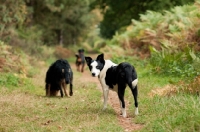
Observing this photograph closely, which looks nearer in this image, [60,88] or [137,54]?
[60,88]

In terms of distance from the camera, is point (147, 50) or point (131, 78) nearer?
point (131, 78)

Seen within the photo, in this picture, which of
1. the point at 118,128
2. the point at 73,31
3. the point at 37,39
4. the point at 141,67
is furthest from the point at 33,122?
the point at 73,31

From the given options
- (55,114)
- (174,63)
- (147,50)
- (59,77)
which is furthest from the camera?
(147,50)

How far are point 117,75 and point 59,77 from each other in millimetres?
4003

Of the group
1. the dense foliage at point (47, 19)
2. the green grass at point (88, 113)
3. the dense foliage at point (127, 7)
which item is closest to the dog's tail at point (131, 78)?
the green grass at point (88, 113)

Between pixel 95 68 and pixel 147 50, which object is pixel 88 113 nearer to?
pixel 95 68

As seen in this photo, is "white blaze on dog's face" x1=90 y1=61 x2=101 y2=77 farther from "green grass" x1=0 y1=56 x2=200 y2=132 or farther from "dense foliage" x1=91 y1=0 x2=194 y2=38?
"dense foliage" x1=91 y1=0 x2=194 y2=38

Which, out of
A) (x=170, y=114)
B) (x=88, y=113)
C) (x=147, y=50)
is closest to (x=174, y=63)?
(x=88, y=113)

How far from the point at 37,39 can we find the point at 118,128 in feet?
73.4

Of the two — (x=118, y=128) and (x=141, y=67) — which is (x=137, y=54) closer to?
(x=141, y=67)

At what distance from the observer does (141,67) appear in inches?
739

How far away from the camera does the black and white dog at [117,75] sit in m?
8.05

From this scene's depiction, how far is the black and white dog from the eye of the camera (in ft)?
26.4

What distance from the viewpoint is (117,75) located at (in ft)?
27.2
